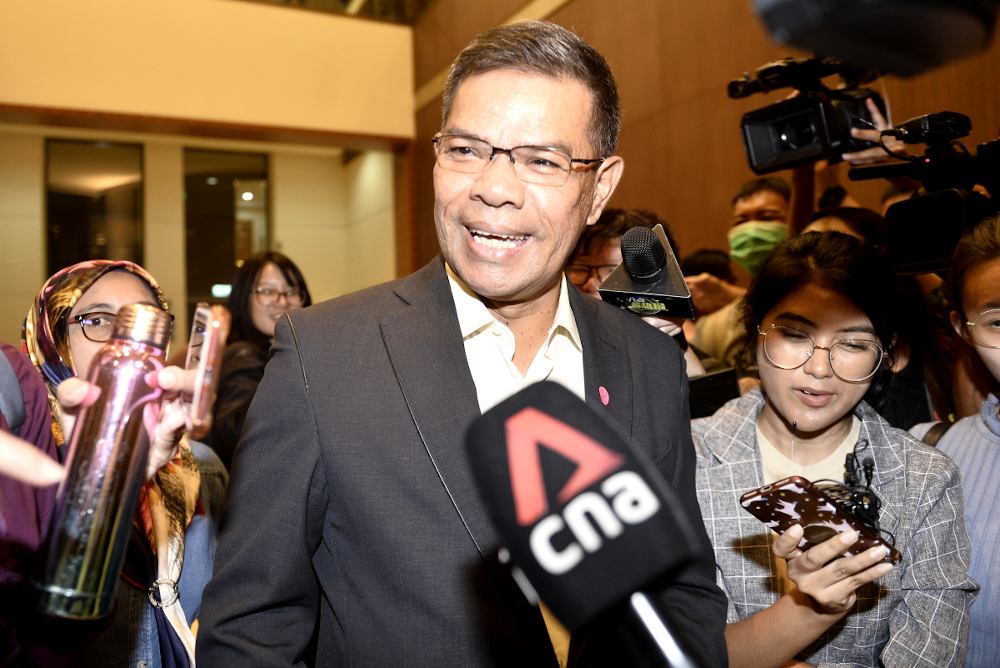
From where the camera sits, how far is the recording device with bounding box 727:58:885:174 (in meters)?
1.89

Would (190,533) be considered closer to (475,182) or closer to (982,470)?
(475,182)

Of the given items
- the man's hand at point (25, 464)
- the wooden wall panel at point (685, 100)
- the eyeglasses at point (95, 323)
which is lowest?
the man's hand at point (25, 464)

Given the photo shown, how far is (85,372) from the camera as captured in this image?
143 centimetres

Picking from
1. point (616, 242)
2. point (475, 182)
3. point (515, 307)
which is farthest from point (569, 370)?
point (616, 242)

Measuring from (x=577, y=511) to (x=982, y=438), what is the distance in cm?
144

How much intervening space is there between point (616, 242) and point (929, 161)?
0.84 meters

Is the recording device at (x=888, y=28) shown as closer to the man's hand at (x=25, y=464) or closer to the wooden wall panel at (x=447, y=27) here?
the man's hand at (x=25, y=464)

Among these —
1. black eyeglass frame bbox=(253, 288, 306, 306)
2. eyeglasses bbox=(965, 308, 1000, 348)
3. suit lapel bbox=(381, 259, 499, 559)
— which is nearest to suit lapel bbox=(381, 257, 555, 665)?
suit lapel bbox=(381, 259, 499, 559)

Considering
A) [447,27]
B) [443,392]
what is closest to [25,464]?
[443,392]

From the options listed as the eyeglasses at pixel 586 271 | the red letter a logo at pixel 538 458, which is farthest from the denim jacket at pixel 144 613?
the eyeglasses at pixel 586 271

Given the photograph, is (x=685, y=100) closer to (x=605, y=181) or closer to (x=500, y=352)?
(x=605, y=181)

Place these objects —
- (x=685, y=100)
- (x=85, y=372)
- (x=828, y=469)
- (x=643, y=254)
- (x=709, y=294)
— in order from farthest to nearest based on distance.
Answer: (x=685, y=100) → (x=709, y=294) → (x=828, y=469) → (x=643, y=254) → (x=85, y=372)

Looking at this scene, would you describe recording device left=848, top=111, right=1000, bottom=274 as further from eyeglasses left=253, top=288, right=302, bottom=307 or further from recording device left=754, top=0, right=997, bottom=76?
eyeglasses left=253, top=288, right=302, bottom=307

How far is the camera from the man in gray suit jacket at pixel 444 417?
1042 mm
